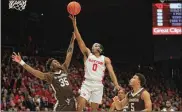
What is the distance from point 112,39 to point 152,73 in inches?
129

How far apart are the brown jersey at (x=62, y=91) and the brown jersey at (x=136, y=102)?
54.1 inches

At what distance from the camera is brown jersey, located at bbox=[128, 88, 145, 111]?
7.67 meters

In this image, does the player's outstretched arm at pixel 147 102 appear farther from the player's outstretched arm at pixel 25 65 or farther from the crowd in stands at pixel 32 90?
the crowd in stands at pixel 32 90

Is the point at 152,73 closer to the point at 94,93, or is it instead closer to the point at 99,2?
the point at 99,2

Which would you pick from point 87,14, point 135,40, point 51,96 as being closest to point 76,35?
point 51,96

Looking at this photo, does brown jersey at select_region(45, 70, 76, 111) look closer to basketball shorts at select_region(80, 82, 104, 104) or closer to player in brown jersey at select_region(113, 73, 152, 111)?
basketball shorts at select_region(80, 82, 104, 104)

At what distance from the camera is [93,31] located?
89.3 feet

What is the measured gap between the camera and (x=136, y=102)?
7723mm

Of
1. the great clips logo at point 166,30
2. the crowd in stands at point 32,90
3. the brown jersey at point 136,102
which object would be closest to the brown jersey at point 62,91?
the brown jersey at point 136,102

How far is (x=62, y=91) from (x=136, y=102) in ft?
5.31

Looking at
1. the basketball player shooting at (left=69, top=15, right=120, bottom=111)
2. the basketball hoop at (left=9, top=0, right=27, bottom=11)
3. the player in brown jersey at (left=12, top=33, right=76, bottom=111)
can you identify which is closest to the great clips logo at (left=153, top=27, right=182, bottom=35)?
the basketball hoop at (left=9, top=0, right=27, bottom=11)

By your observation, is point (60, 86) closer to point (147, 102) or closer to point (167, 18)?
point (147, 102)

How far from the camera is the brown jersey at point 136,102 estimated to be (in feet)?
25.2

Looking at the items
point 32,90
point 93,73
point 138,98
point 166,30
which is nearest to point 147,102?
point 138,98
